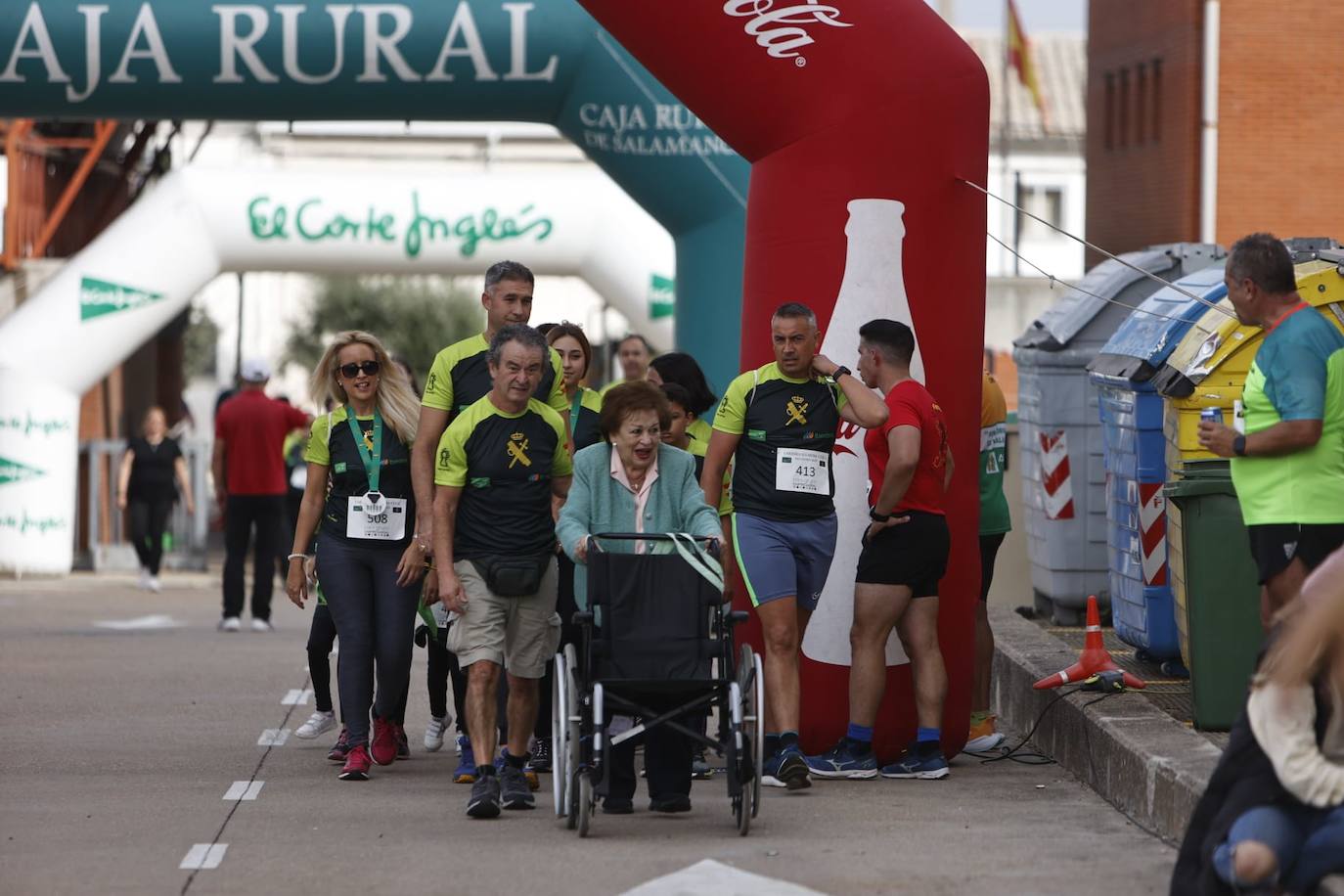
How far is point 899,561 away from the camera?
864 cm

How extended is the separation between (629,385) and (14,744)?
3771 millimetres

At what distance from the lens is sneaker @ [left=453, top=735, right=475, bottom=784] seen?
8820mm

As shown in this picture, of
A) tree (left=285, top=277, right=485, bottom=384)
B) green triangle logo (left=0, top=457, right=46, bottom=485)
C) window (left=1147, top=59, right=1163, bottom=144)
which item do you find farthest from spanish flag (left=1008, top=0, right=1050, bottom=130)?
green triangle logo (left=0, top=457, right=46, bottom=485)

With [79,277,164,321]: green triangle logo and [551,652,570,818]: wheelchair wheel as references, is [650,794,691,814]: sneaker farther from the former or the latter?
[79,277,164,321]: green triangle logo

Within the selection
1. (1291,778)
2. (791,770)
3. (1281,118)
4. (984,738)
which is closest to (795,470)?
(791,770)

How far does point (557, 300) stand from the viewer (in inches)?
1989

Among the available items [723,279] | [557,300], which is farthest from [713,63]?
[557,300]

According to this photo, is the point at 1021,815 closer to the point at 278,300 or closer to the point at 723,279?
the point at 723,279

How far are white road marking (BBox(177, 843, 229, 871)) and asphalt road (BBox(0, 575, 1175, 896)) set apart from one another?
16 millimetres

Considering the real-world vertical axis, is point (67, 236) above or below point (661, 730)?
above

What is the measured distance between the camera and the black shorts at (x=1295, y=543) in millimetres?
7348

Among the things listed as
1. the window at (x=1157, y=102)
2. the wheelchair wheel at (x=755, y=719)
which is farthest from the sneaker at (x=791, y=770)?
the window at (x=1157, y=102)

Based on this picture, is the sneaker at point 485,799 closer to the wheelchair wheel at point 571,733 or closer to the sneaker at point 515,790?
the sneaker at point 515,790

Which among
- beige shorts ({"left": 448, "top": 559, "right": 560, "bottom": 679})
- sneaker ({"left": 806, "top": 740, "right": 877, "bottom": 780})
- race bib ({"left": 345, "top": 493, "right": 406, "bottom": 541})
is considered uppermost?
race bib ({"left": 345, "top": 493, "right": 406, "bottom": 541})
